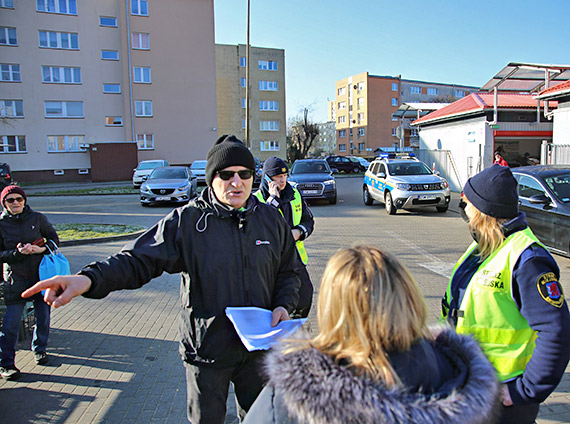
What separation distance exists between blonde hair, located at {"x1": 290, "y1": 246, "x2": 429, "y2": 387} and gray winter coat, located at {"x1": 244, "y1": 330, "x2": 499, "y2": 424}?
47 millimetres

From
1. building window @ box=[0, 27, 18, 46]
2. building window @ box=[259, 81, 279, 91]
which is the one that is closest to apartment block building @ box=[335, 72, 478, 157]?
building window @ box=[259, 81, 279, 91]

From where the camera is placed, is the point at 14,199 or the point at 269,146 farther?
the point at 269,146

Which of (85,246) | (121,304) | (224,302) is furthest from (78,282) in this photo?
(85,246)

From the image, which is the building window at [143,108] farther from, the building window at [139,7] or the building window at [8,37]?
the building window at [8,37]

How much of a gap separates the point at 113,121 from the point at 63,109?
3916mm

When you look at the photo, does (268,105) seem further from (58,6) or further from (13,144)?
(13,144)

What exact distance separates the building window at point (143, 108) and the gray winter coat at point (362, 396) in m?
38.8

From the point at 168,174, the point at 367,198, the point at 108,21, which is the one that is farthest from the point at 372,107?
the point at 168,174

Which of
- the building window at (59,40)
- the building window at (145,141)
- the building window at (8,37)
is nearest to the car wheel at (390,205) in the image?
the building window at (145,141)

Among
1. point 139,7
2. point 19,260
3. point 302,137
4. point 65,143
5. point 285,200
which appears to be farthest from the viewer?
point 302,137

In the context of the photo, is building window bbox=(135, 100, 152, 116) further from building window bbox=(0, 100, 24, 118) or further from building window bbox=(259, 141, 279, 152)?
building window bbox=(259, 141, 279, 152)

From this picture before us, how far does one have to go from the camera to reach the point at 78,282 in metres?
1.86

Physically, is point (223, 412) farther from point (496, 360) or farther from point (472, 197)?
point (472, 197)

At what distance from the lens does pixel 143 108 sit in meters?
37.1
